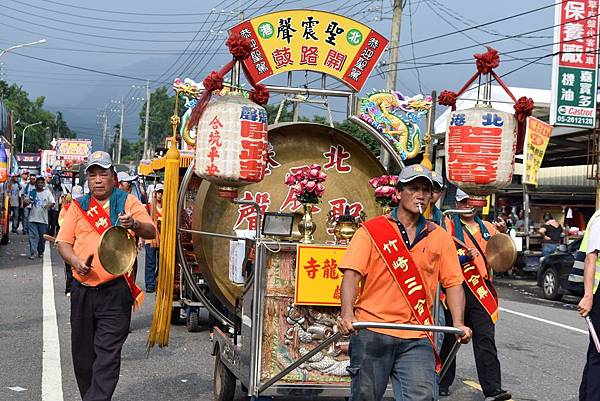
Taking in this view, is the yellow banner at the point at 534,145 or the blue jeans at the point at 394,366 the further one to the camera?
the yellow banner at the point at 534,145

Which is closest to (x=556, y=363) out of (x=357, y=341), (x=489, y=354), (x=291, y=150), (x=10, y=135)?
(x=489, y=354)

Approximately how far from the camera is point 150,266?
45.8 feet

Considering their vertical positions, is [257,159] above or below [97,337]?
above

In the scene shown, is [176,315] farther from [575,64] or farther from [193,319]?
[575,64]

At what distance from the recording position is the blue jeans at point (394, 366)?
4.86 meters

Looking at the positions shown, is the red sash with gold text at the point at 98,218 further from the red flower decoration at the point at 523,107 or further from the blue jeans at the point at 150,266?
the blue jeans at the point at 150,266

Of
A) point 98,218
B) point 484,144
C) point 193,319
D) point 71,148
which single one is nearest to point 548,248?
point 193,319

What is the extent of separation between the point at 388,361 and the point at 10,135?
22.3m

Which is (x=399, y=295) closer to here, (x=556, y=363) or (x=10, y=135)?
(x=556, y=363)

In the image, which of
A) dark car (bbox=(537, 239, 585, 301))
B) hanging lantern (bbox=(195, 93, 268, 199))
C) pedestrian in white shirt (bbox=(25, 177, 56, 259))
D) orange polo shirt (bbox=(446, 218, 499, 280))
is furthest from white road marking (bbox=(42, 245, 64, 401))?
dark car (bbox=(537, 239, 585, 301))

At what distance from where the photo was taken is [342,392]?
6285 mm

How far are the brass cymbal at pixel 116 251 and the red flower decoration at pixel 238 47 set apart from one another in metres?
1.64

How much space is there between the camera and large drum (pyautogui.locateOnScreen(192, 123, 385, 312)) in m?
8.42

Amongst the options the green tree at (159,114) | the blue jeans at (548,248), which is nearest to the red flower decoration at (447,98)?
the blue jeans at (548,248)
